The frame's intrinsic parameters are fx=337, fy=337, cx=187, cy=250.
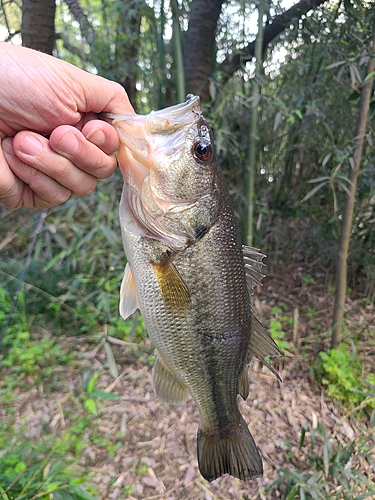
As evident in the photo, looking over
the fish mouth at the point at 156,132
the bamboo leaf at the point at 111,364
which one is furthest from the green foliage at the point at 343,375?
the fish mouth at the point at 156,132

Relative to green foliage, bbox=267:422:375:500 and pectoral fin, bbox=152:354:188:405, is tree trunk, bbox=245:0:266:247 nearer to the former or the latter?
green foliage, bbox=267:422:375:500

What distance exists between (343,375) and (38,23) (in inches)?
151

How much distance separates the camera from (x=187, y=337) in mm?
1197

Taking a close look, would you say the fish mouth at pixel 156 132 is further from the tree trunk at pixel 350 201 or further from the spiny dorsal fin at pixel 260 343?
the tree trunk at pixel 350 201

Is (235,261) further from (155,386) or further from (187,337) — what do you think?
(155,386)

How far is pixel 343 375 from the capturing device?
8.71 feet

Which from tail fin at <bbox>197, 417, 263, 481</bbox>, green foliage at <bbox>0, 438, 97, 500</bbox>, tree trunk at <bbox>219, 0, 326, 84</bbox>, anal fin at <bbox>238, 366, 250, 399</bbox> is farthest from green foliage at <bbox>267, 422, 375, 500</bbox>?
tree trunk at <bbox>219, 0, 326, 84</bbox>

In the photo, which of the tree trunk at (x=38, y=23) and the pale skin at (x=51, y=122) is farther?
the tree trunk at (x=38, y=23)

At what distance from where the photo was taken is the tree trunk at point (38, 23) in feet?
9.32

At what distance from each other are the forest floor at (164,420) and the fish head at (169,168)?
177 cm

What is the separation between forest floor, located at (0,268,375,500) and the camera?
209cm

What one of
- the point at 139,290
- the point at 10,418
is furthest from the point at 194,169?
the point at 10,418

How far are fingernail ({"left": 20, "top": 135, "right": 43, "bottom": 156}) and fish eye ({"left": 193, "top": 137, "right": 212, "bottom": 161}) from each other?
52 cm

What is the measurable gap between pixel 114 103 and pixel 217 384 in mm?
1110
